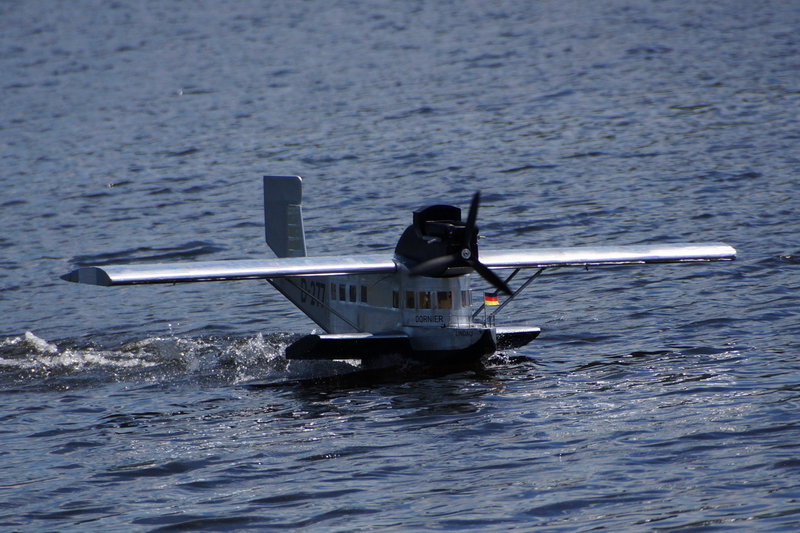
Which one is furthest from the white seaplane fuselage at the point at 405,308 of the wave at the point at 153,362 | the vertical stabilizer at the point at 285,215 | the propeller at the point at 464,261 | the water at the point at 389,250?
the vertical stabilizer at the point at 285,215

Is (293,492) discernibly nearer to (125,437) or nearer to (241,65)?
(125,437)

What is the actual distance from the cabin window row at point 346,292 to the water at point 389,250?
1912 mm

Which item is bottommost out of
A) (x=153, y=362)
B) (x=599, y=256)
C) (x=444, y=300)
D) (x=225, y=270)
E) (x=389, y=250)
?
(x=153, y=362)

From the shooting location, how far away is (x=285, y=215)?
30062 millimetres

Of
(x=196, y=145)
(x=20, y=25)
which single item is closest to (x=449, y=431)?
(x=196, y=145)

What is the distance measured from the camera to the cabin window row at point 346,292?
85.1ft

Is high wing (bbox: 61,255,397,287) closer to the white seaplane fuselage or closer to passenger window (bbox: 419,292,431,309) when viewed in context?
the white seaplane fuselage

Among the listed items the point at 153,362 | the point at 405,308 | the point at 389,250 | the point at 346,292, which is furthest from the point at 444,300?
the point at 389,250

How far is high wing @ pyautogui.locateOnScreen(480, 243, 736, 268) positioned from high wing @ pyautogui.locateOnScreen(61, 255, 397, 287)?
3.15m

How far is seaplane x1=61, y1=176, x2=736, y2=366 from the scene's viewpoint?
23.5 metres

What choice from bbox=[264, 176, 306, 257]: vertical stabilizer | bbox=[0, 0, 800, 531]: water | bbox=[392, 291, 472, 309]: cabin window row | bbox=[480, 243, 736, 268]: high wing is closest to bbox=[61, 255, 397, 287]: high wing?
bbox=[392, 291, 472, 309]: cabin window row

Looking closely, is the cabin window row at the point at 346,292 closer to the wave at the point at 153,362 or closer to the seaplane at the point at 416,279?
the seaplane at the point at 416,279

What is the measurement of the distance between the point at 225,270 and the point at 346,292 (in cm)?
417

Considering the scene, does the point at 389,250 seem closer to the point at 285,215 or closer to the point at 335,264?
the point at 285,215
